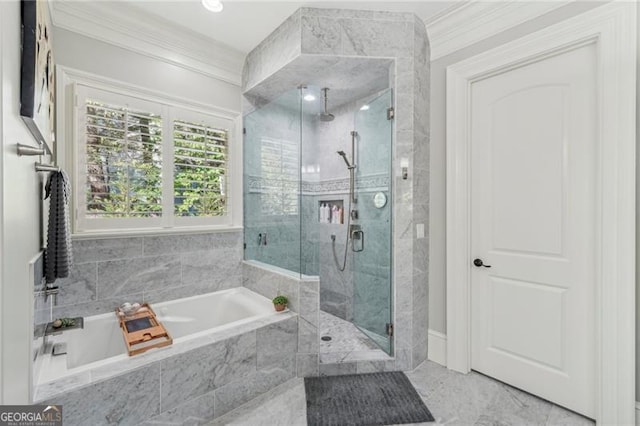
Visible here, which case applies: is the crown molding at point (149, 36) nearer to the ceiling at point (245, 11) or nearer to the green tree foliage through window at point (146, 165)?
the ceiling at point (245, 11)

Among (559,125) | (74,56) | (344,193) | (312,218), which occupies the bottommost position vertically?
(312,218)

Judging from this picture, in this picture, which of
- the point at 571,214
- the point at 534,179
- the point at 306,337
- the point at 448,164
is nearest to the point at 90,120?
the point at 306,337

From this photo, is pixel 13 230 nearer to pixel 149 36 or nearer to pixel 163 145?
pixel 163 145

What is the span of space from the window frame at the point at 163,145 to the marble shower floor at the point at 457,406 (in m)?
1.53

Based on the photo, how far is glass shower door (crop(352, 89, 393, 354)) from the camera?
2.29 m

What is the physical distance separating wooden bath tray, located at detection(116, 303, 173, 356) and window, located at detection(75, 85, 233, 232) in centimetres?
71

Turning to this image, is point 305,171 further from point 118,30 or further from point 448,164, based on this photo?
point 118,30

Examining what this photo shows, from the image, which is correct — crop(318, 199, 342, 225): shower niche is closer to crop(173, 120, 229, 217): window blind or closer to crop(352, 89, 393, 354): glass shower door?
crop(352, 89, 393, 354): glass shower door

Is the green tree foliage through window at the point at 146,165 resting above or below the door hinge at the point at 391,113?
below

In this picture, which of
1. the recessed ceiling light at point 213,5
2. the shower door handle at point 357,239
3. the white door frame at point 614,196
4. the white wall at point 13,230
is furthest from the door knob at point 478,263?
the recessed ceiling light at point 213,5

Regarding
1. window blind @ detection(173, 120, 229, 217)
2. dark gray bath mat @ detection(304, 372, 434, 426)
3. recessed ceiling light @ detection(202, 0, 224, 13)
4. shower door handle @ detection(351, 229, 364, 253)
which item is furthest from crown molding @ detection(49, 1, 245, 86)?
dark gray bath mat @ detection(304, 372, 434, 426)

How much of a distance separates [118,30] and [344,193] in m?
2.40

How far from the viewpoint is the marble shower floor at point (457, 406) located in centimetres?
165

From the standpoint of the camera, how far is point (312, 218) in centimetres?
314
